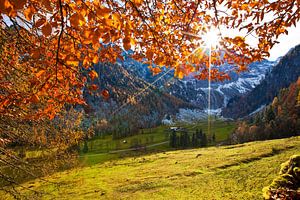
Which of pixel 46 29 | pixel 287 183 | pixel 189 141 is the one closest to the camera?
pixel 46 29

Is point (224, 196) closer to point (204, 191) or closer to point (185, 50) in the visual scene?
point (204, 191)

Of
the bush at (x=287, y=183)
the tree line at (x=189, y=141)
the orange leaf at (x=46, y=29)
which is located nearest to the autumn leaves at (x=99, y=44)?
the orange leaf at (x=46, y=29)

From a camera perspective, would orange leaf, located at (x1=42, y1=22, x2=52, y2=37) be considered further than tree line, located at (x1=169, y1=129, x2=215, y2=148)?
No

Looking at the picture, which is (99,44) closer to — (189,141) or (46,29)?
(46,29)

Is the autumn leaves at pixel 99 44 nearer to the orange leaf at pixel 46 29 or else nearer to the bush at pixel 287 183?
the orange leaf at pixel 46 29

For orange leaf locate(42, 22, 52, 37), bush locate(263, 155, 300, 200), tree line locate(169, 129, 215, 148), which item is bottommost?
tree line locate(169, 129, 215, 148)

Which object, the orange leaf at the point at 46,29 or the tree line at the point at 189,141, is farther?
the tree line at the point at 189,141

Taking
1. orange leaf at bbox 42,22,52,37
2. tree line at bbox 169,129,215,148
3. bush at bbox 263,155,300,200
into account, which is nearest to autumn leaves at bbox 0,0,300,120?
orange leaf at bbox 42,22,52,37

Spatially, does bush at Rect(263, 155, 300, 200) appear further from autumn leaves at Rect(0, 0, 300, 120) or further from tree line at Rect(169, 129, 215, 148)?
tree line at Rect(169, 129, 215, 148)

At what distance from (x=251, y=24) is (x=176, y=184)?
1721 cm

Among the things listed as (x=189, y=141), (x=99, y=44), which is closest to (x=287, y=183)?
(x=99, y=44)

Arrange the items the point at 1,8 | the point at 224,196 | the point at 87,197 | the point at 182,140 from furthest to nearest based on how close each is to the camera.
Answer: the point at 182,140, the point at 87,197, the point at 224,196, the point at 1,8

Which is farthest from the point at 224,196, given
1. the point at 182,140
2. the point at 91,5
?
the point at 182,140

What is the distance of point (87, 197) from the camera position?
2291 cm
